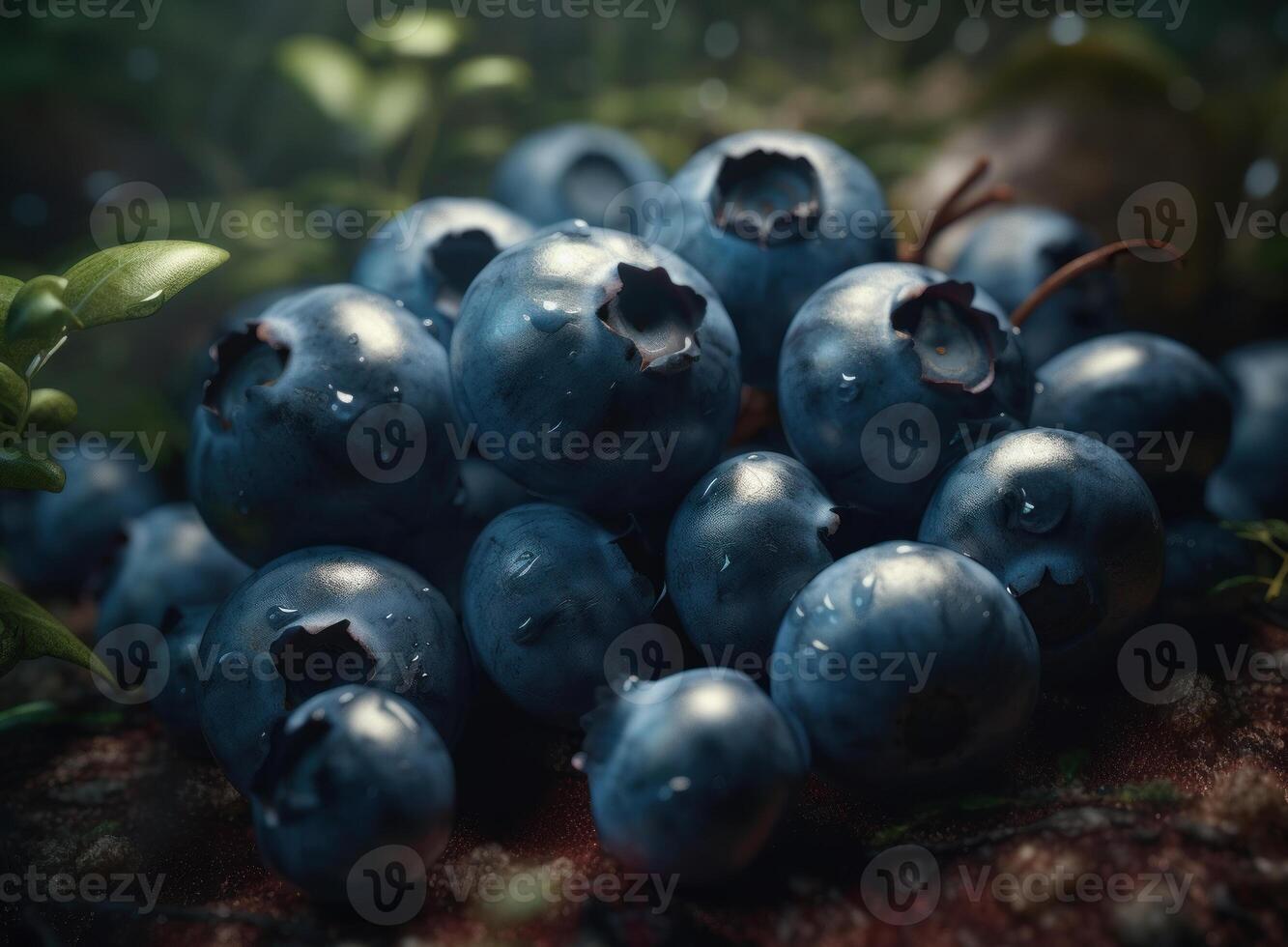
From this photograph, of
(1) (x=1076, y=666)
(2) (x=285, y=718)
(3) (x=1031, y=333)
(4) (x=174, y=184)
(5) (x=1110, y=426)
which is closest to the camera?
(2) (x=285, y=718)

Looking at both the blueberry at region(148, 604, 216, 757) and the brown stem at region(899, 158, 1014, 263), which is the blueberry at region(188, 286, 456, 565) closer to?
the blueberry at region(148, 604, 216, 757)

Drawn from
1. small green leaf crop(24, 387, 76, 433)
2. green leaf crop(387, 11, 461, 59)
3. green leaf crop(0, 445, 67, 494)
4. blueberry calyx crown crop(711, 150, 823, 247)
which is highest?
green leaf crop(387, 11, 461, 59)

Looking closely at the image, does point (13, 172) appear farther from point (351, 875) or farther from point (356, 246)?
point (351, 875)

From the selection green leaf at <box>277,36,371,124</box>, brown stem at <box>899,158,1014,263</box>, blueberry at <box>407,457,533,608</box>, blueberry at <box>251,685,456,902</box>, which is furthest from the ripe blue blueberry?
green leaf at <box>277,36,371,124</box>

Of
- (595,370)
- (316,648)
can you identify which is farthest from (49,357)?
(595,370)

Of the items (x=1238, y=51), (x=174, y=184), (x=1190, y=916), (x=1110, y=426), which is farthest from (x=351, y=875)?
(x=1238, y=51)

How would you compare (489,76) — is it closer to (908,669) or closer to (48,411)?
(48,411)

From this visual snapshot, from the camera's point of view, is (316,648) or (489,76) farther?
(489,76)
